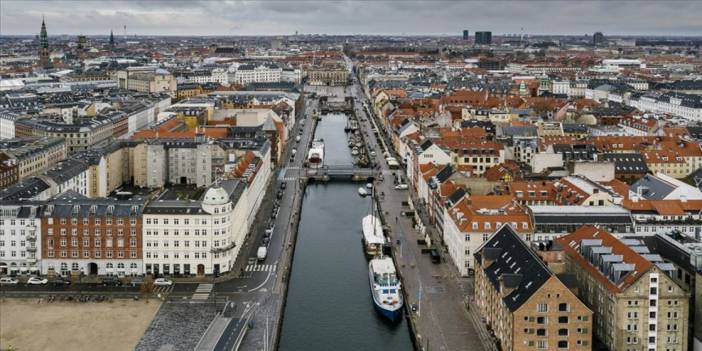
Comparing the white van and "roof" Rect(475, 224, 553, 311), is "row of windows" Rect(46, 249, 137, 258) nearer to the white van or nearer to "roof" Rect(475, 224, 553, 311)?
the white van

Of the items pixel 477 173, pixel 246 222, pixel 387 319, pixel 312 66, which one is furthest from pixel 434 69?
pixel 387 319

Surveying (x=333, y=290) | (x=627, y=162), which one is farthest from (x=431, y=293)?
(x=627, y=162)

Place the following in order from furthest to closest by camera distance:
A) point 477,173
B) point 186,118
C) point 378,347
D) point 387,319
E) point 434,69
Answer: point 434,69
point 186,118
point 477,173
point 387,319
point 378,347

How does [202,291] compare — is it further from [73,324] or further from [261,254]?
[73,324]

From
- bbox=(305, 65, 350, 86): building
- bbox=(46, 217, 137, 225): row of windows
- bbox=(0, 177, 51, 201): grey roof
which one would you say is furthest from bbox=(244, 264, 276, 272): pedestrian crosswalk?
bbox=(305, 65, 350, 86): building

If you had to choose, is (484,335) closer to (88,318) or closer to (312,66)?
(88,318)

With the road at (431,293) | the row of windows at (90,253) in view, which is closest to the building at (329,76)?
the road at (431,293)

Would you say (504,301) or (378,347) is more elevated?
(504,301)
